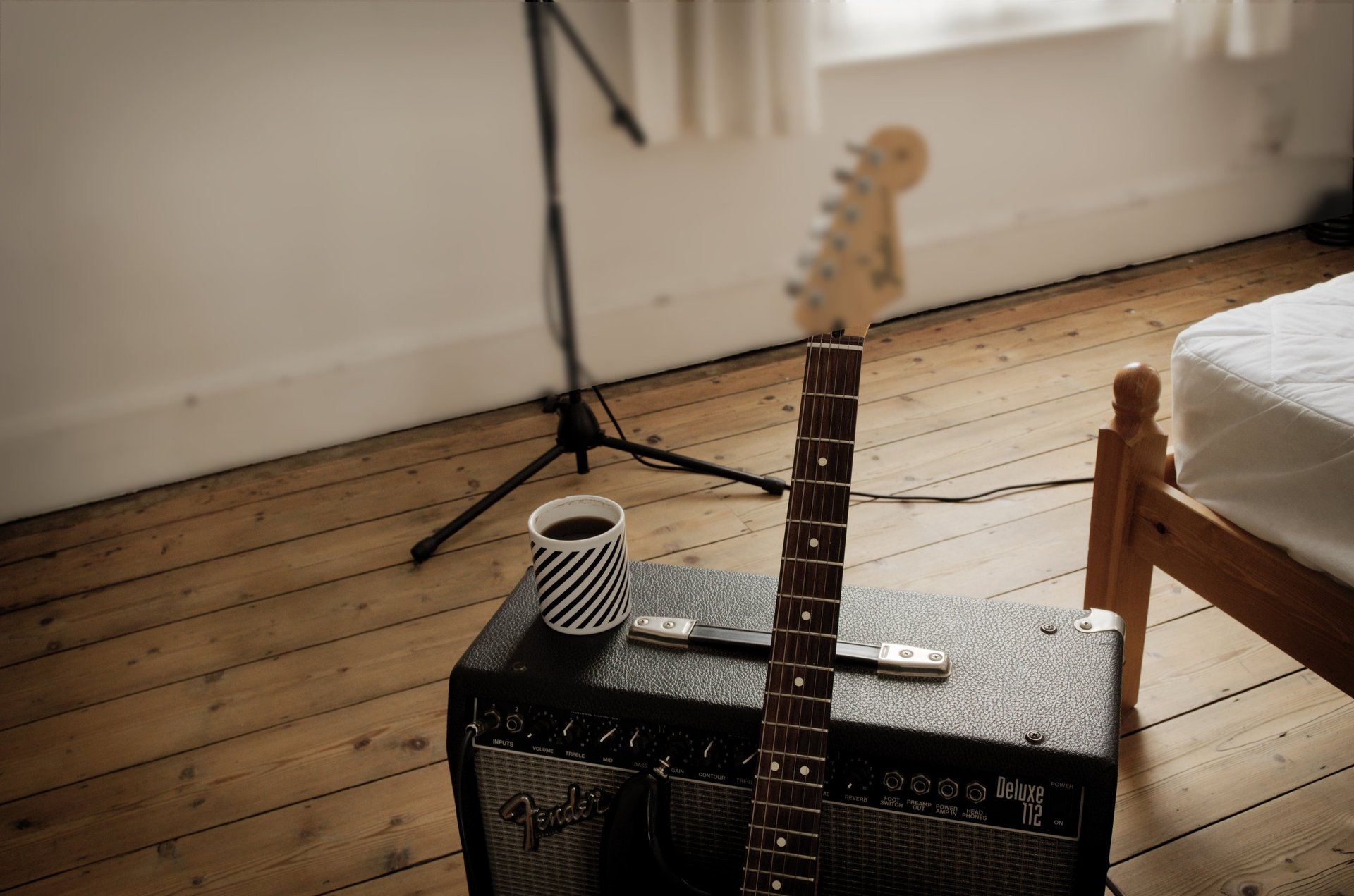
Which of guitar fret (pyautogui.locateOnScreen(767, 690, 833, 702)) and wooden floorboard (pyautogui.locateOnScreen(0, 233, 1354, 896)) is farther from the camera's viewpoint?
wooden floorboard (pyautogui.locateOnScreen(0, 233, 1354, 896))

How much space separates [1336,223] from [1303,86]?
356mm

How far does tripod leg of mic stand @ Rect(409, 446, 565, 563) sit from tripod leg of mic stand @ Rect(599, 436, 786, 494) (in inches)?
4.1

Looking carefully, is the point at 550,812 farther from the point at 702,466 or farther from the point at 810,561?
the point at 702,466

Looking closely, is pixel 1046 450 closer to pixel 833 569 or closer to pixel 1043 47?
pixel 1043 47

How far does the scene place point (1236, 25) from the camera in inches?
97.7

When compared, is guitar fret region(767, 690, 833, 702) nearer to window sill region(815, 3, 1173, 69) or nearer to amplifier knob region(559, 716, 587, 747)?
amplifier knob region(559, 716, 587, 747)

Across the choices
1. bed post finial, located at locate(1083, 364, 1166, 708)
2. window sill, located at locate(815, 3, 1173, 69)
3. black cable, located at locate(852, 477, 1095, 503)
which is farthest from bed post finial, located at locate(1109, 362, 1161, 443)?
window sill, located at locate(815, 3, 1173, 69)

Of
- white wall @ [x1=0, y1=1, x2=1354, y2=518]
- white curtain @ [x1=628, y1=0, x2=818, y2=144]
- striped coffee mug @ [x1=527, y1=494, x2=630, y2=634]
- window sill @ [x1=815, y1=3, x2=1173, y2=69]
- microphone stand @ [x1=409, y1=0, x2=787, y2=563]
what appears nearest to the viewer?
striped coffee mug @ [x1=527, y1=494, x2=630, y2=634]

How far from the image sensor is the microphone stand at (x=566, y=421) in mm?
1598

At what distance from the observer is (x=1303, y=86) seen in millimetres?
2736

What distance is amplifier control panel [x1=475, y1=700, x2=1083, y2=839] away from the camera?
859 mm

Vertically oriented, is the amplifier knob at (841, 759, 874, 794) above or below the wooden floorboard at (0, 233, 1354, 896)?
above

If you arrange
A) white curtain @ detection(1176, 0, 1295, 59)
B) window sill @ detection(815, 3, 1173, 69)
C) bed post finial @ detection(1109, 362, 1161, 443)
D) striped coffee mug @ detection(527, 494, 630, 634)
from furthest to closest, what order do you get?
white curtain @ detection(1176, 0, 1295, 59) < window sill @ detection(815, 3, 1173, 69) < bed post finial @ detection(1109, 362, 1161, 443) < striped coffee mug @ detection(527, 494, 630, 634)

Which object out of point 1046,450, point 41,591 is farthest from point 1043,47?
point 41,591
